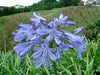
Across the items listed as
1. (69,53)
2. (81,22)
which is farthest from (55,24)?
(81,22)

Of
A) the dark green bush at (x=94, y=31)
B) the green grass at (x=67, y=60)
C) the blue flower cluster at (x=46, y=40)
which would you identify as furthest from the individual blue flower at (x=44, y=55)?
the dark green bush at (x=94, y=31)

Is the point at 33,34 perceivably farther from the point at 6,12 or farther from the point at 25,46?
the point at 6,12

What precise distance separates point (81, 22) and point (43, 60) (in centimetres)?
461

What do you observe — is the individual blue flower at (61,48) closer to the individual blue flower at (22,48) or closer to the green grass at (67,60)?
the individual blue flower at (22,48)

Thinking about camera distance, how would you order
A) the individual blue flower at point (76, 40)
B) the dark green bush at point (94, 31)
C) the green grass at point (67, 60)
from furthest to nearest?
1. the dark green bush at point (94, 31)
2. the green grass at point (67, 60)
3. the individual blue flower at point (76, 40)

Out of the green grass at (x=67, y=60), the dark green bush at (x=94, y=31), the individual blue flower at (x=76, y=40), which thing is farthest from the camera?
the dark green bush at (x=94, y=31)

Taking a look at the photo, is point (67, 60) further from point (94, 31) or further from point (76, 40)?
point (94, 31)

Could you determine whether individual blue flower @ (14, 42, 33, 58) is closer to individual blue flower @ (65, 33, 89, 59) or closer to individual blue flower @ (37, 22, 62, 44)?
individual blue flower @ (37, 22, 62, 44)

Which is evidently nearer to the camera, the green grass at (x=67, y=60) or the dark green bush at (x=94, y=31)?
the green grass at (x=67, y=60)

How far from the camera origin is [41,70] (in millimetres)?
2789

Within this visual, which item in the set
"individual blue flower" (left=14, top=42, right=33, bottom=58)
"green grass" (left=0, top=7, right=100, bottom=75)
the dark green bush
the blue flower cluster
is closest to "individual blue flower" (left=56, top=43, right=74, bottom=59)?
the blue flower cluster

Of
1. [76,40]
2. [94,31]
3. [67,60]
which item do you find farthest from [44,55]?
[94,31]

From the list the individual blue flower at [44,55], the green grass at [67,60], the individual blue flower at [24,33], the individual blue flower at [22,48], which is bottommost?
the green grass at [67,60]

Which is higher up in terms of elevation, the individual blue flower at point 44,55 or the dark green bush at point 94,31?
the individual blue flower at point 44,55
